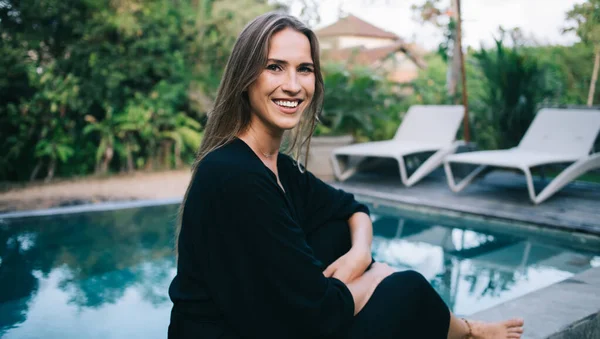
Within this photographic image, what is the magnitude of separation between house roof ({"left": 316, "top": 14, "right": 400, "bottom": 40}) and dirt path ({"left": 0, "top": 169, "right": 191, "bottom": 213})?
16.5 feet

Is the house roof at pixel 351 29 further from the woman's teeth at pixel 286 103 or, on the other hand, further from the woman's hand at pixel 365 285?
the woman's hand at pixel 365 285

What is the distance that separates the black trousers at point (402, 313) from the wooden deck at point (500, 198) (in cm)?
334

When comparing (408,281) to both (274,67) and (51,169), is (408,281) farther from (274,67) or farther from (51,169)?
(51,169)

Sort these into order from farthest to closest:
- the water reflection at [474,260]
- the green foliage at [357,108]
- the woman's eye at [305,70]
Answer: the green foliage at [357,108]
the water reflection at [474,260]
the woman's eye at [305,70]

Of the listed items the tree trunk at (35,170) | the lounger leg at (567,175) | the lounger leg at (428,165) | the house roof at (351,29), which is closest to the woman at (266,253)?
the lounger leg at (567,175)

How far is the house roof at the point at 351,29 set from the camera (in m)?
11.6

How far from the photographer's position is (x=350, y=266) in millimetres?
1686

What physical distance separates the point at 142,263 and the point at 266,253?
9.39 ft

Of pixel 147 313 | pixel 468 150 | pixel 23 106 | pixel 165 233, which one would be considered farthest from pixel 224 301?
pixel 23 106

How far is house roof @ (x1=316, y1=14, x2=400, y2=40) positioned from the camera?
11.6 m

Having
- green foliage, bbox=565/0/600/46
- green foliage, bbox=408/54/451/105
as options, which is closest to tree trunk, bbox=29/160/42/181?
green foliage, bbox=408/54/451/105

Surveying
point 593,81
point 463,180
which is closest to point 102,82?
point 463,180

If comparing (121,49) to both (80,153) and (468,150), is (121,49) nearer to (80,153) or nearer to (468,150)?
(80,153)

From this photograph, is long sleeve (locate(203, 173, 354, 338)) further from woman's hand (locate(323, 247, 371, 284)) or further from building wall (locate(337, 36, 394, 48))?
building wall (locate(337, 36, 394, 48))
